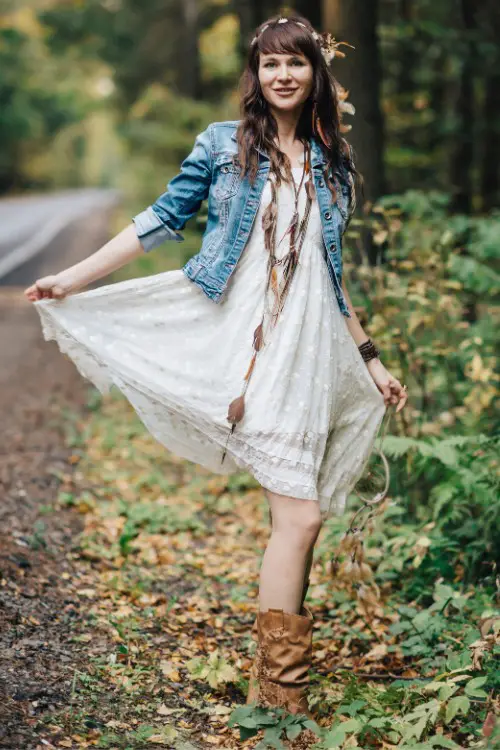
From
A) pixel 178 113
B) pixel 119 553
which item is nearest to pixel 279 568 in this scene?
pixel 119 553

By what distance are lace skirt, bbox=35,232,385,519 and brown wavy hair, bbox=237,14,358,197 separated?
33 centimetres

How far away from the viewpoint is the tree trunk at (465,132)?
10922mm

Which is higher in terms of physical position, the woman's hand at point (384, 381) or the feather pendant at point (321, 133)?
the feather pendant at point (321, 133)

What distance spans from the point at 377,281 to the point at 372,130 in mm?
2459

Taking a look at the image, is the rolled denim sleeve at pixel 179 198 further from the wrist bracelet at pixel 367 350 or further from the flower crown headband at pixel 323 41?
the wrist bracelet at pixel 367 350

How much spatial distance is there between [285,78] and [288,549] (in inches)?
64.1

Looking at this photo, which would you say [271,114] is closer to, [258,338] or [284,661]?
[258,338]

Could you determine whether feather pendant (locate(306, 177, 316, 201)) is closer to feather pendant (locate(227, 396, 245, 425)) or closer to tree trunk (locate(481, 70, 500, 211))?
feather pendant (locate(227, 396, 245, 425))

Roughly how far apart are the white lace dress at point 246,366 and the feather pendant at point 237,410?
0.08 feet

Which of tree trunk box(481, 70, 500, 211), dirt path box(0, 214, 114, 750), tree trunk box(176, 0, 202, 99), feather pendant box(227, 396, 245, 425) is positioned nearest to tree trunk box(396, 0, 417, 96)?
tree trunk box(481, 70, 500, 211)

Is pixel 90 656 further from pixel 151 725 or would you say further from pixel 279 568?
pixel 279 568

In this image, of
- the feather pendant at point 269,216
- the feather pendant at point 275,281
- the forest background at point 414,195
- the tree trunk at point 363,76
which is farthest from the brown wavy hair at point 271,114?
the tree trunk at point 363,76

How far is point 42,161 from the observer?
57.5 meters

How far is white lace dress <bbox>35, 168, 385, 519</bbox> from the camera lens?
3.01m
